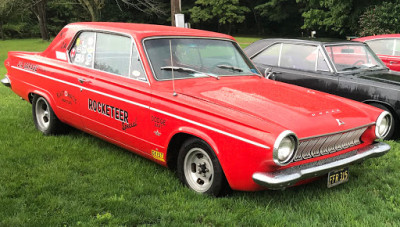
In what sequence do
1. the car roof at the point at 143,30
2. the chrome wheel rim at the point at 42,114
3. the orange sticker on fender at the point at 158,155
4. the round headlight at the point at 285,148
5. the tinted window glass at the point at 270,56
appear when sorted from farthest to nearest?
the tinted window glass at the point at 270,56 < the chrome wheel rim at the point at 42,114 < the car roof at the point at 143,30 < the orange sticker on fender at the point at 158,155 < the round headlight at the point at 285,148

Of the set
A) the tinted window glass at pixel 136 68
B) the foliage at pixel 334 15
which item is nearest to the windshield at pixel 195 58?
the tinted window glass at pixel 136 68

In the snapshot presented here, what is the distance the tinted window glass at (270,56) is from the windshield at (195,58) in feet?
6.67

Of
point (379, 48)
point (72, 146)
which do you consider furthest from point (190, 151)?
point (379, 48)

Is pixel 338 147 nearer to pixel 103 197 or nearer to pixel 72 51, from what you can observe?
pixel 103 197

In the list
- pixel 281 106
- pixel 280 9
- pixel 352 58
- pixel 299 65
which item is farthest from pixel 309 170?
pixel 280 9

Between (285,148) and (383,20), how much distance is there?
22136 mm

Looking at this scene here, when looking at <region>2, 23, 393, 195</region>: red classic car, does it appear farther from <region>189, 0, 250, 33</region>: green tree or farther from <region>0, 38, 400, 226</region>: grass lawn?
<region>189, 0, 250, 33</region>: green tree

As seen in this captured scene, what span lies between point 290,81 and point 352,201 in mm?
3106

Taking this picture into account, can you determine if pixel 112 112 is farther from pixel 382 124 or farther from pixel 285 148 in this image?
pixel 382 124

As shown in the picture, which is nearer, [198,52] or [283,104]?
[283,104]

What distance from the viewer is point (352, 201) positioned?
11.7 ft

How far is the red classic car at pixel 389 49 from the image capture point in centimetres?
851

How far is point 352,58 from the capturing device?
6.37 metres

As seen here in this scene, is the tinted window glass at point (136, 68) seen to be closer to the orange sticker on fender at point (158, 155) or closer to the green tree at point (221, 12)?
the orange sticker on fender at point (158, 155)
